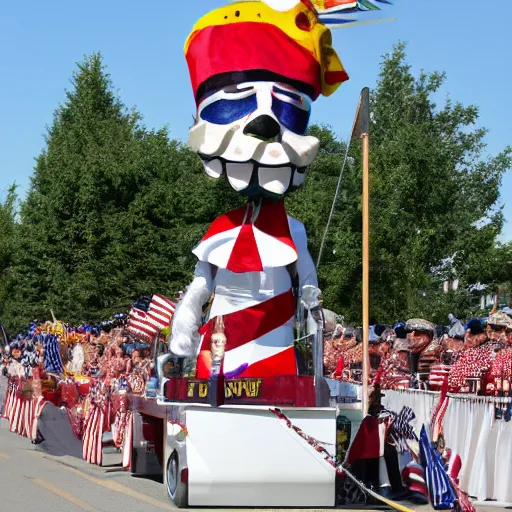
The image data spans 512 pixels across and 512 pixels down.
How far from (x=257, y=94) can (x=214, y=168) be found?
0.83 m

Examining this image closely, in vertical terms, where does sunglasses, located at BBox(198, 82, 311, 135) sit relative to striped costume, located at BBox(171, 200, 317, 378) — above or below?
above

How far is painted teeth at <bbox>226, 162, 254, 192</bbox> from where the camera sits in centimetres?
1067

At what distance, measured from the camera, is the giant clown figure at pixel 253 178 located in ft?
34.8

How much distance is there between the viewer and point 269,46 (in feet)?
35.3

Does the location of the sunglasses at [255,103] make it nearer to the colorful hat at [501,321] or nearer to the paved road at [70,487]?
the colorful hat at [501,321]

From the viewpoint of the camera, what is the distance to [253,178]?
35.2 feet

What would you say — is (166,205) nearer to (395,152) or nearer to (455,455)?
(395,152)

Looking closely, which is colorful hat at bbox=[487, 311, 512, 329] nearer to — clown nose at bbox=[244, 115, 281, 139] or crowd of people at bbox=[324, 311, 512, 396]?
crowd of people at bbox=[324, 311, 512, 396]

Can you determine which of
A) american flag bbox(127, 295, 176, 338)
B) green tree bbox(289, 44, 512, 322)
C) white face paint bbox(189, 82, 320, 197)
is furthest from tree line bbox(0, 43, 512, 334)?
white face paint bbox(189, 82, 320, 197)

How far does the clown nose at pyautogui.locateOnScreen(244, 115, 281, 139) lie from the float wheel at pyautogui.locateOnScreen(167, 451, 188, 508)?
10.2 ft

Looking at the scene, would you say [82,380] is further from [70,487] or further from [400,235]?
[400,235]

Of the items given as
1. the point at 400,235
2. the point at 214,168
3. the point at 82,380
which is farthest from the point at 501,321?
the point at 400,235

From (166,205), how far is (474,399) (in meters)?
24.7

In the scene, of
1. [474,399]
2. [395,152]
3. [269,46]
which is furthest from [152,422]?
[395,152]
